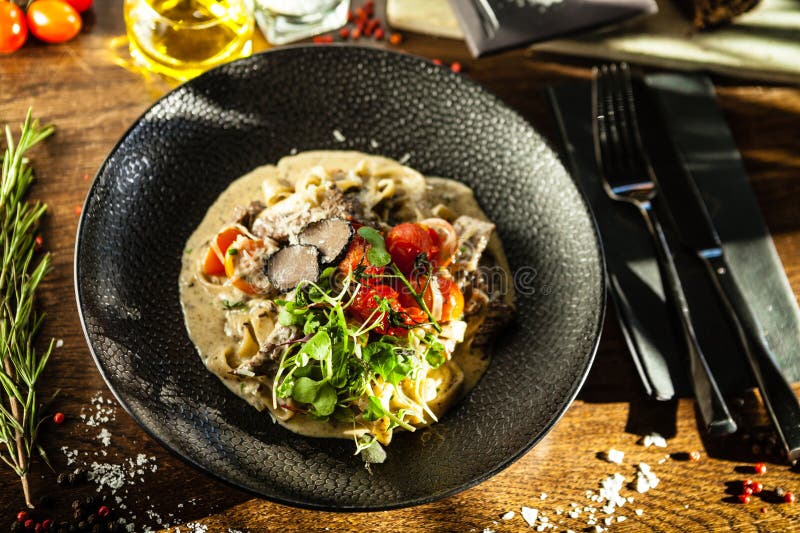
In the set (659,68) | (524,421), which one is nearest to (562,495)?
(524,421)

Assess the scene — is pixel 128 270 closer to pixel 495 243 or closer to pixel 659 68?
pixel 495 243

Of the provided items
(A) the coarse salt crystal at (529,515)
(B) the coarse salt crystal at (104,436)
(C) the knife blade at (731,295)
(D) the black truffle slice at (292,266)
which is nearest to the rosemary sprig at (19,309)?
(B) the coarse salt crystal at (104,436)

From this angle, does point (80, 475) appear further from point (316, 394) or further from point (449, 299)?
point (449, 299)

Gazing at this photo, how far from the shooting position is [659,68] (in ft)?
18.7

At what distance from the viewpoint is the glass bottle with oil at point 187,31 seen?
199 inches

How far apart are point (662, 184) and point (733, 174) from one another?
0.68 metres

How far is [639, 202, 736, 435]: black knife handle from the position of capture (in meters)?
4.13

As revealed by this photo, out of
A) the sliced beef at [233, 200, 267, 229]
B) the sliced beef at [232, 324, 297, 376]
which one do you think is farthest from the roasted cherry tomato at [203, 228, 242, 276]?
the sliced beef at [232, 324, 297, 376]

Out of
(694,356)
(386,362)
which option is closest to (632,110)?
(694,356)

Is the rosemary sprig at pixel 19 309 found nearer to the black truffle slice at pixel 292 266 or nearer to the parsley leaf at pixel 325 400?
the black truffle slice at pixel 292 266

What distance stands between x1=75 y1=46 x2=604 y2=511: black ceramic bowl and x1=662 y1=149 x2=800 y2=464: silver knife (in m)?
0.83

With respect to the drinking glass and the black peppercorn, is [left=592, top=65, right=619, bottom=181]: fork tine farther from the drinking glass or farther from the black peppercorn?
the black peppercorn

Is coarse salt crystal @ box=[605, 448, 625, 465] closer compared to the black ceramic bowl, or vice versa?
the black ceramic bowl

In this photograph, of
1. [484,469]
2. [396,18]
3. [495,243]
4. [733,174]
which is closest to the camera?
[484,469]
